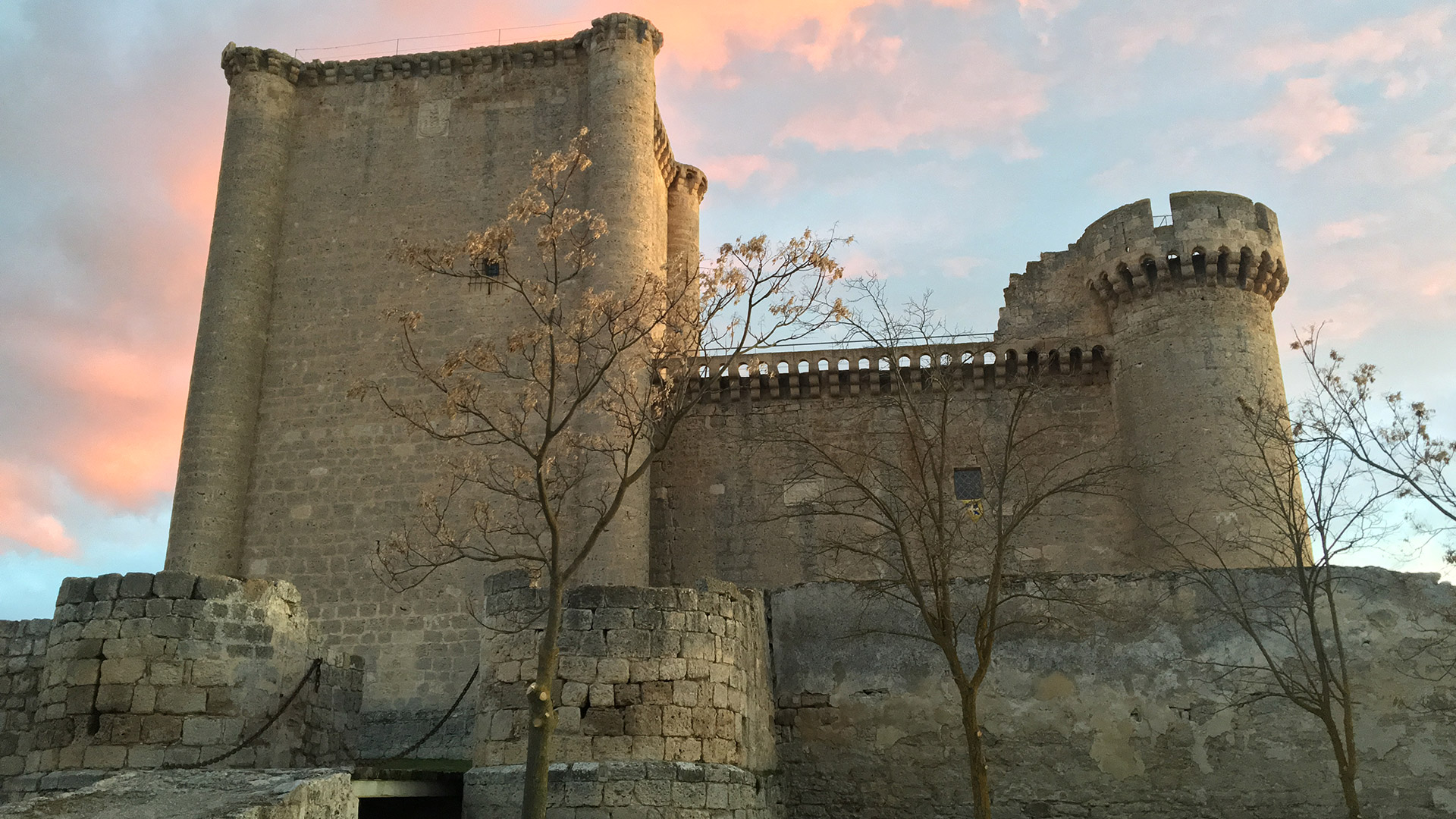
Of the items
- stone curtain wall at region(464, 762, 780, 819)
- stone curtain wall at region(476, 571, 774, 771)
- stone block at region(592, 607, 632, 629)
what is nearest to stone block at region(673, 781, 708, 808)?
stone curtain wall at region(464, 762, 780, 819)

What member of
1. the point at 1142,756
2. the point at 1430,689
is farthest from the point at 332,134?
the point at 1430,689

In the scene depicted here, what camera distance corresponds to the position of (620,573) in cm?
1778

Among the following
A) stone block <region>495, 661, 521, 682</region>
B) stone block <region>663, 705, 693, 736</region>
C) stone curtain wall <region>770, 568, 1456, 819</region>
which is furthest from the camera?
stone curtain wall <region>770, 568, 1456, 819</region>

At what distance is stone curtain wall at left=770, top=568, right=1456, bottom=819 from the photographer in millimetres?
10883

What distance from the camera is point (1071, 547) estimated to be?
63.0 ft

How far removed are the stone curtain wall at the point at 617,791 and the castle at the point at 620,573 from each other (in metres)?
0.03

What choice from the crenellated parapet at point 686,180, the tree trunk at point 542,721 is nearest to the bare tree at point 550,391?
the tree trunk at point 542,721

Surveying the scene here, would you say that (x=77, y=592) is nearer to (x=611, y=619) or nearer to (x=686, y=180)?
(x=611, y=619)

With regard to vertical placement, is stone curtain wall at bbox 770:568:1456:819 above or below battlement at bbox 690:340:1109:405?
below

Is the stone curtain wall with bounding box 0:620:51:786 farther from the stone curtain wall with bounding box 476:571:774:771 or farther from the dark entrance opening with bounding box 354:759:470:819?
the stone curtain wall with bounding box 476:571:774:771

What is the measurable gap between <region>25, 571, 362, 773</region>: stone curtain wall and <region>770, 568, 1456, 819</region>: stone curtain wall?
5.01 m

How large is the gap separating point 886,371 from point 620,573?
6.44m

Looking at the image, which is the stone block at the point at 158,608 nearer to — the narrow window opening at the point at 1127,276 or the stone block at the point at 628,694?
the stone block at the point at 628,694

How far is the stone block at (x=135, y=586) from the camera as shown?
9.61 metres
